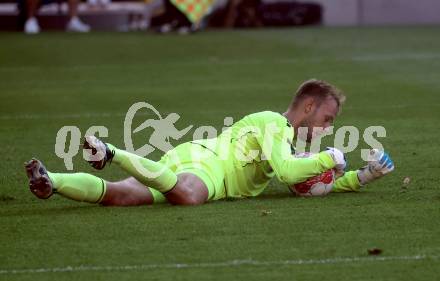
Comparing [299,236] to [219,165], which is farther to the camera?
[219,165]

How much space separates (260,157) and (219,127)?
3851 mm

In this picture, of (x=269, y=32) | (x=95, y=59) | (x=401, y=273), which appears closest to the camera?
(x=401, y=273)

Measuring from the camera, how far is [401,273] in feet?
18.5

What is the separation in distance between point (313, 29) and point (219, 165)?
1727cm

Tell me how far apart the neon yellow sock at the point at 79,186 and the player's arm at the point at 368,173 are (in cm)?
154

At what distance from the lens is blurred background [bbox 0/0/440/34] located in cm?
2491

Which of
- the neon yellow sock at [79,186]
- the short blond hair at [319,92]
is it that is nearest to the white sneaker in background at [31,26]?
the short blond hair at [319,92]

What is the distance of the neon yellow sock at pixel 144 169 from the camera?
23.6 ft

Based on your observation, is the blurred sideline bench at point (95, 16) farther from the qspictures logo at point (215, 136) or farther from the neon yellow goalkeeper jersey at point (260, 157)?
the neon yellow goalkeeper jersey at point (260, 157)

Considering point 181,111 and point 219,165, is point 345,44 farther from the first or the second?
point 219,165

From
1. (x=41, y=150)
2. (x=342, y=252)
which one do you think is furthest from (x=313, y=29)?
(x=342, y=252)

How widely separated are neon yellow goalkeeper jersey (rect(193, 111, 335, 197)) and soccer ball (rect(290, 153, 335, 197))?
6.4 inches

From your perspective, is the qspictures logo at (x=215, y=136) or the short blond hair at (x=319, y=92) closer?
the qspictures logo at (x=215, y=136)

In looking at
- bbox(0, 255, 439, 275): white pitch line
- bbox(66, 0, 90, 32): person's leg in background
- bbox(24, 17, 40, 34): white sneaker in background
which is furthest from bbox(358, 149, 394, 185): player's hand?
bbox(66, 0, 90, 32): person's leg in background
